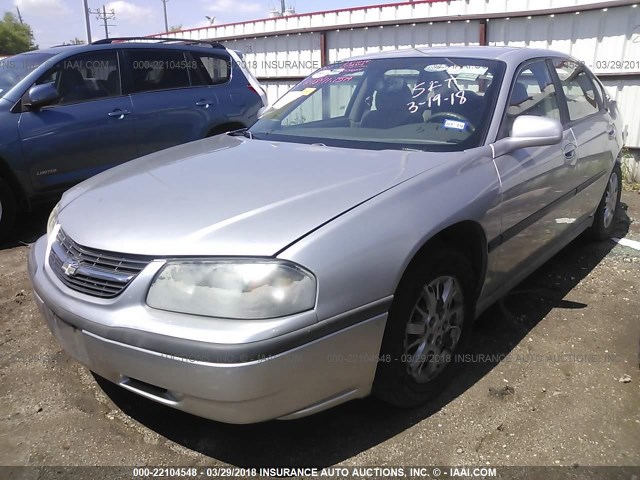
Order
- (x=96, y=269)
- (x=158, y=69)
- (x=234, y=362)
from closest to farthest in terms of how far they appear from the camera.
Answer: (x=234, y=362) < (x=96, y=269) < (x=158, y=69)

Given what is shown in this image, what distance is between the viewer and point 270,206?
2.13 metres

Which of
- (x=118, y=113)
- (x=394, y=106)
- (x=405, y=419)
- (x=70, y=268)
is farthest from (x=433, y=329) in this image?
(x=118, y=113)

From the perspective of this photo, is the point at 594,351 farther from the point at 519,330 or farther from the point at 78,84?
the point at 78,84

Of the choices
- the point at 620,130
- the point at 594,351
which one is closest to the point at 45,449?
the point at 594,351

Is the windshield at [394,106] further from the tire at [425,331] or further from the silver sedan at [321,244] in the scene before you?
the tire at [425,331]

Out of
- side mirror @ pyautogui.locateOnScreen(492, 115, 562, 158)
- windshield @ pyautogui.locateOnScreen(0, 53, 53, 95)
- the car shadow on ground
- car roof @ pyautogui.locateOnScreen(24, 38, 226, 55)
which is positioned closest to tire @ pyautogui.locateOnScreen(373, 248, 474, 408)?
the car shadow on ground

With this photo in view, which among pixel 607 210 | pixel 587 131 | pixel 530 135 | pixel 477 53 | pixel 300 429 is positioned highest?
pixel 477 53

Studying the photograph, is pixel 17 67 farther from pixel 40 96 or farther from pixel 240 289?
pixel 240 289

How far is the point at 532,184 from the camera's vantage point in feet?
9.78

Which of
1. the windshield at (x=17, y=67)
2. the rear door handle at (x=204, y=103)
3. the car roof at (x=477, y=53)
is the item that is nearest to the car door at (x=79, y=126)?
the windshield at (x=17, y=67)

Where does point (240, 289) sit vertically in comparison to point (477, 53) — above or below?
below

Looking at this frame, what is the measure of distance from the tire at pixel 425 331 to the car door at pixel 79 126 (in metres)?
4.02

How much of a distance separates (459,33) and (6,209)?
712cm

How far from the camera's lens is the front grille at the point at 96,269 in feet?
6.61
